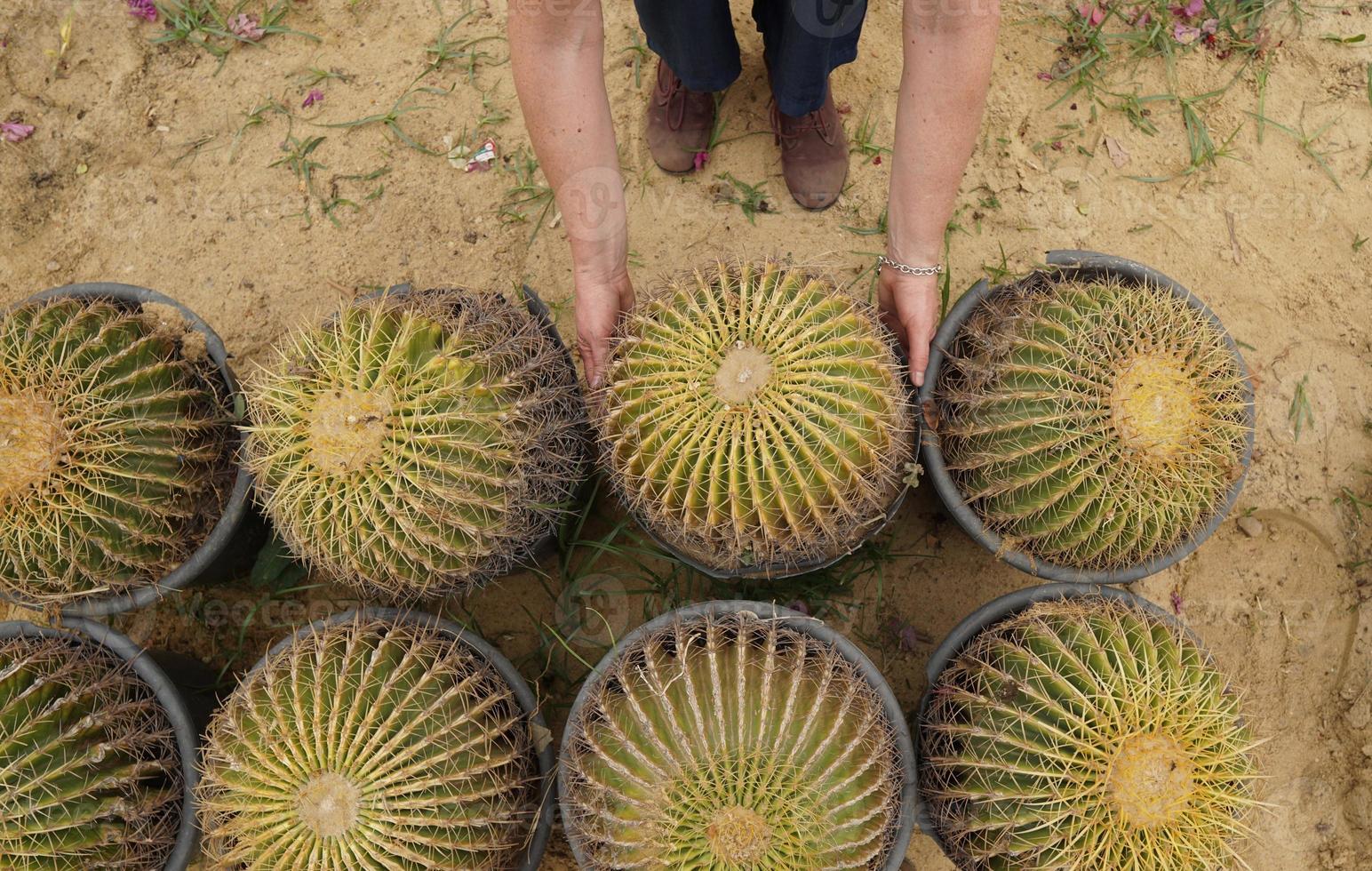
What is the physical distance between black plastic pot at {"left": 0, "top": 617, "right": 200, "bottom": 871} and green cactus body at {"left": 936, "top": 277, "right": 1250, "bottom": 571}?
244cm

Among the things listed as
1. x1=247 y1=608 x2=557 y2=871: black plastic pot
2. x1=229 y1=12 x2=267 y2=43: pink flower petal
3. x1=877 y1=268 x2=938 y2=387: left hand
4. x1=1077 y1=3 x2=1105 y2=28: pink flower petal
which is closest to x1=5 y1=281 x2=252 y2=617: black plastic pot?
x1=247 y1=608 x2=557 y2=871: black plastic pot

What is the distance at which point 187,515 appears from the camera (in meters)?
2.49

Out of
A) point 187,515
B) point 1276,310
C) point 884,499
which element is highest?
point 187,515

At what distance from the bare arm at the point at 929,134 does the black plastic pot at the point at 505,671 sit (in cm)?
156

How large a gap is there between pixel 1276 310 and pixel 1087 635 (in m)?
2.28

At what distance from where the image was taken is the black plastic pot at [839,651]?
7.24 ft

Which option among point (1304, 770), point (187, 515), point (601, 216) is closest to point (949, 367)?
point (601, 216)

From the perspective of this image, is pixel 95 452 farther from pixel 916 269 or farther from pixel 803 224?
pixel 803 224

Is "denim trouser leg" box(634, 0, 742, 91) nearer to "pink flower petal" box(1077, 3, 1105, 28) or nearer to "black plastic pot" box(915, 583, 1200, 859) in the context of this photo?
"pink flower petal" box(1077, 3, 1105, 28)

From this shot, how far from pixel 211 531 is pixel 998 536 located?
2.47 metres

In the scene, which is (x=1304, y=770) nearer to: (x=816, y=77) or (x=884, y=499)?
(x=884, y=499)

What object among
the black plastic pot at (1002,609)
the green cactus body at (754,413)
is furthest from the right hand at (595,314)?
the black plastic pot at (1002,609)

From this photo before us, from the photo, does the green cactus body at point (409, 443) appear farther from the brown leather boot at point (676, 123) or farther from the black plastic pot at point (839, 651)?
the brown leather boot at point (676, 123)

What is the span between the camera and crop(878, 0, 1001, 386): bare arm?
7.12ft
